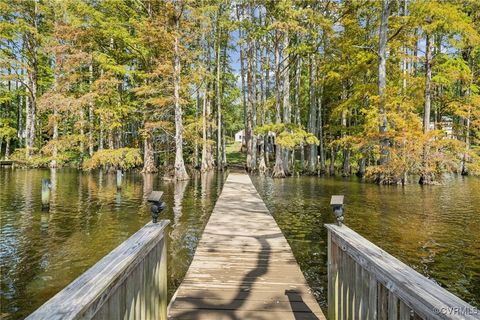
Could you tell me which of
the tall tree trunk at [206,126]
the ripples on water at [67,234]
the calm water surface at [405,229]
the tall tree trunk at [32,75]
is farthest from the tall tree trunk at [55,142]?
the calm water surface at [405,229]

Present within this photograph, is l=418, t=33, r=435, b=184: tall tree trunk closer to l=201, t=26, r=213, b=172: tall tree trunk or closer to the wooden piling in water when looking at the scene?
l=201, t=26, r=213, b=172: tall tree trunk

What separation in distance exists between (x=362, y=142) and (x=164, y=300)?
18730 millimetres

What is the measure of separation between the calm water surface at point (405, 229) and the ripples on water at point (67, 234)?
8.03 feet

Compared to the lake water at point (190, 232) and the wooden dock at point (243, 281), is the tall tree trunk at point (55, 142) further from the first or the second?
the wooden dock at point (243, 281)

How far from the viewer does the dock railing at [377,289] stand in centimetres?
157

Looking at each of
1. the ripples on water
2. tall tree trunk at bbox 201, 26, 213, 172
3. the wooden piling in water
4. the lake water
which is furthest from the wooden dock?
tall tree trunk at bbox 201, 26, 213, 172

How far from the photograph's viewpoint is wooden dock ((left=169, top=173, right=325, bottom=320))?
3578 mm

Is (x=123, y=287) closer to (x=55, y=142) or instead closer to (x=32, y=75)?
(x=55, y=142)

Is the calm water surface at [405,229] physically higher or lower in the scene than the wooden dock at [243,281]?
lower

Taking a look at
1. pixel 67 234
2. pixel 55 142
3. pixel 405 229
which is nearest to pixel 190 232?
pixel 67 234

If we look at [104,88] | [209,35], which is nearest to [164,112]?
[104,88]

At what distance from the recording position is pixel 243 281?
435cm

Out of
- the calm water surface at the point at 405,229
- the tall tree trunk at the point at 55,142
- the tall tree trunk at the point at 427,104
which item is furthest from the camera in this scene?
the tall tree trunk at the point at 55,142

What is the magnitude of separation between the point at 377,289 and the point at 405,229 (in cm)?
731
